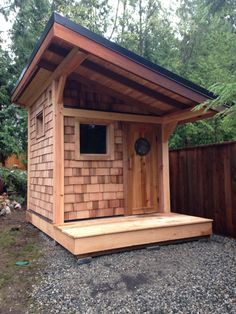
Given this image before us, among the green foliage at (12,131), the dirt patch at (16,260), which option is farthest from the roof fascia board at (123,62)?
the green foliage at (12,131)

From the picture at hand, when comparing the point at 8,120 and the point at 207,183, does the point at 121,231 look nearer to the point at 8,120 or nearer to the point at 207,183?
the point at 207,183

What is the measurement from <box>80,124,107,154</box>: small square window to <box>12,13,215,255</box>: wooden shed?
17 millimetres

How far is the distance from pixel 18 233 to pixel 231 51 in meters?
7.57

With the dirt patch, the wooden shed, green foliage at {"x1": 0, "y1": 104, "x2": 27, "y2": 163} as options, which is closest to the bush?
green foliage at {"x1": 0, "y1": 104, "x2": 27, "y2": 163}

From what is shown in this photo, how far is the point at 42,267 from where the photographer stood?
10.7 ft

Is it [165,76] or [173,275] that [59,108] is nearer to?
[165,76]

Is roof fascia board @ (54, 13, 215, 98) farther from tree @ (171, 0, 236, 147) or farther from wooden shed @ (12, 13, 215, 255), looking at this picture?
tree @ (171, 0, 236, 147)

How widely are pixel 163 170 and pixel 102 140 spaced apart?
136 centimetres

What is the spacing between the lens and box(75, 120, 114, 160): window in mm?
4535

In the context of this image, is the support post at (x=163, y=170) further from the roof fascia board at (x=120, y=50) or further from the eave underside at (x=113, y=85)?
the roof fascia board at (x=120, y=50)

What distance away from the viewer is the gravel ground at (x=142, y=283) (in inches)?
90.4

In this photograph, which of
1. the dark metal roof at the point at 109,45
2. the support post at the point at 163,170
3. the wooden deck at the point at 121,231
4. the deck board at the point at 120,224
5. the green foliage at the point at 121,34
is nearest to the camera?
the dark metal roof at the point at 109,45

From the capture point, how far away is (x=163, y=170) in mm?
5285

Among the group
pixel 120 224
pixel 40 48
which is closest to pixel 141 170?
pixel 120 224
